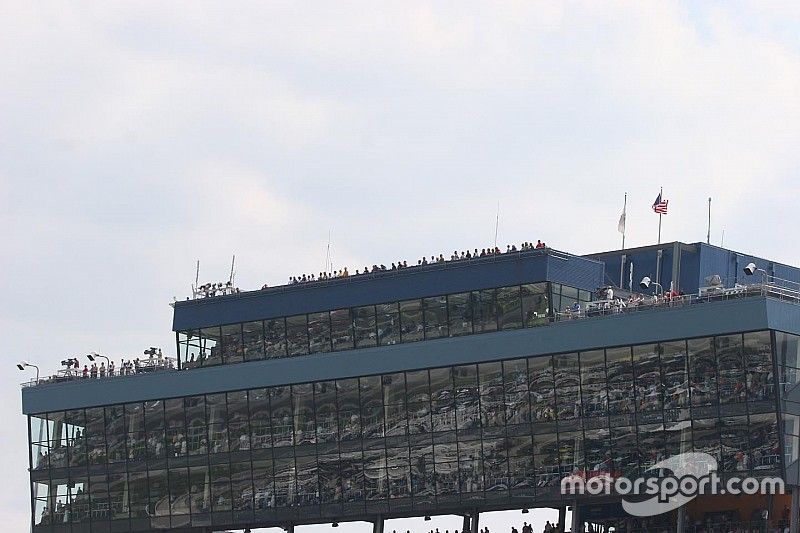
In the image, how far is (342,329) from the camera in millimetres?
96750

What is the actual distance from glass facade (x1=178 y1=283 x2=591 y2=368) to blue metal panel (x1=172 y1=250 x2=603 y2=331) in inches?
14.8

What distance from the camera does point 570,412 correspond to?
8900cm

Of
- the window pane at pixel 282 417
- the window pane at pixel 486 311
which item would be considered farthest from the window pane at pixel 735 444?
the window pane at pixel 282 417

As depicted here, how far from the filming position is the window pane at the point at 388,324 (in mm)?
94812

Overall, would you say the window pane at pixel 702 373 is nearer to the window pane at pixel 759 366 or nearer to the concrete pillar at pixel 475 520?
the window pane at pixel 759 366

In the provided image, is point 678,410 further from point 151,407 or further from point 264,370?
point 151,407

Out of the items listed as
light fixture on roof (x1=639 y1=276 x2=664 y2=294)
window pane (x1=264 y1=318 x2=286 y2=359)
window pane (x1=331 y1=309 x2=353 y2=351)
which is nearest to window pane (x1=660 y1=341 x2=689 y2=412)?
light fixture on roof (x1=639 y1=276 x2=664 y2=294)

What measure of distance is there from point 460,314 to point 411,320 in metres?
2.77

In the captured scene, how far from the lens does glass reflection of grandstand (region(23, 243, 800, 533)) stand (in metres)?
85.5

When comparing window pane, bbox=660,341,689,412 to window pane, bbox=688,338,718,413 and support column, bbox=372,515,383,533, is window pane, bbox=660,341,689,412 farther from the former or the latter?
support column, bbox=372,515,383,533

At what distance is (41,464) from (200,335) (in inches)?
514

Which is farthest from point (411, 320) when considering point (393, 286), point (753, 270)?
point (753, 270)

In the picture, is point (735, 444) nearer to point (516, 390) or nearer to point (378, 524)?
point (516, 390)

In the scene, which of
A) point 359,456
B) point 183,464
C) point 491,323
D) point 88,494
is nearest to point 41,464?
point 88,494
